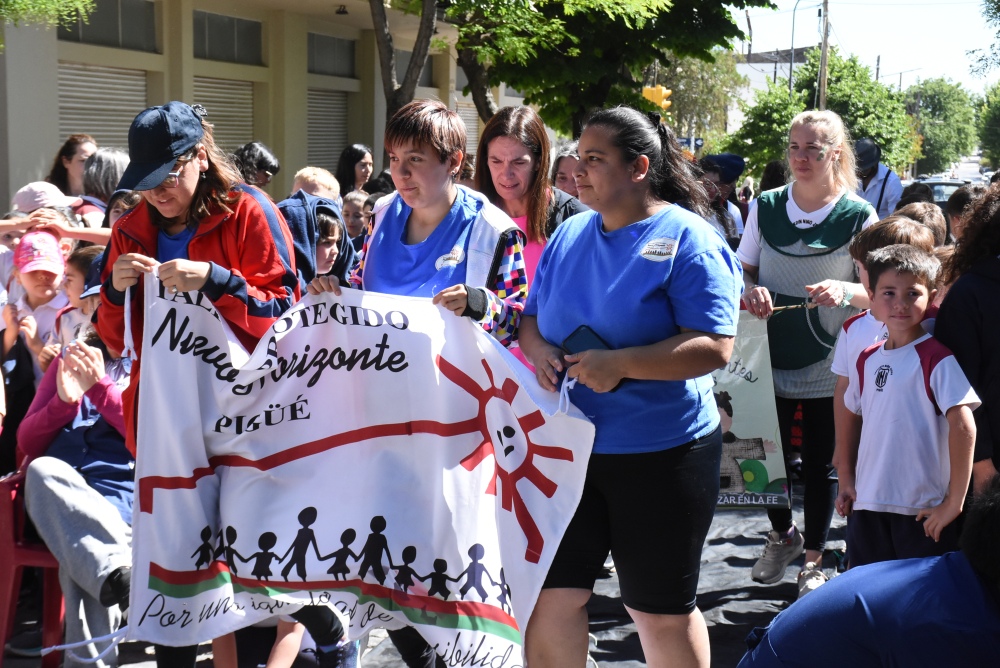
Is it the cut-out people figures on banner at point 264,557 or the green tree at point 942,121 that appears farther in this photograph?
the green tree at point 942,121

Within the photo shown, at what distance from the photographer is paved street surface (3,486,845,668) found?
4598mm

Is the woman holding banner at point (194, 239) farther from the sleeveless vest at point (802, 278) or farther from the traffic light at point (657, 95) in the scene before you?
the traffic light at point (657, 95)

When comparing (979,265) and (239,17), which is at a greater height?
(239,17)

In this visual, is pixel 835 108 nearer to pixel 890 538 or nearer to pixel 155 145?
pixel 890 538

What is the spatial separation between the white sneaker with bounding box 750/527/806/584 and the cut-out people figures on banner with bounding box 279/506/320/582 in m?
2.68

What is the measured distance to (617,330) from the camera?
3170 mm

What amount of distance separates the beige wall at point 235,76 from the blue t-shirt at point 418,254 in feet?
27.5

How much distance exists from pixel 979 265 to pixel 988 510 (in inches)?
68.4

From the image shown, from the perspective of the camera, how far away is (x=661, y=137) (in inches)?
132

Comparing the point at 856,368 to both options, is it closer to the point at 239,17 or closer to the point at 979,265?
the point at 979,265

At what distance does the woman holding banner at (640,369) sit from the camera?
3096 mm

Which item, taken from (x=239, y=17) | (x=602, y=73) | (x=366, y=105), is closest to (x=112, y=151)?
(x=239, y=17)

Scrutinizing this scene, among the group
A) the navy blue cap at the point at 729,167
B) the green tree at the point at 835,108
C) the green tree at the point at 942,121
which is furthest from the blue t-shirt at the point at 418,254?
the green tree at the point at 942,121

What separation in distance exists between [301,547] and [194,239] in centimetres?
100
